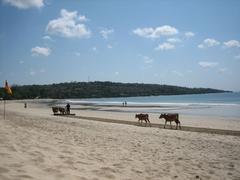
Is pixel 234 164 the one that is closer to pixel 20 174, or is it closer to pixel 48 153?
pixel 48 153

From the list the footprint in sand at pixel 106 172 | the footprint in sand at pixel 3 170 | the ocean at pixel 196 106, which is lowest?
the ocean at pixel 196 106

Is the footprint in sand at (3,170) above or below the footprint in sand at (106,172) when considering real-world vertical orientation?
above

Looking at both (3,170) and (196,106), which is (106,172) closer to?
(3,170)

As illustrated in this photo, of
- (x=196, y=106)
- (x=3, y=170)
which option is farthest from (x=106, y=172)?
(x=196, y=106)

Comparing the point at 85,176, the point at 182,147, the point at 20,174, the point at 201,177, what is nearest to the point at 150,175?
the point at 201,177

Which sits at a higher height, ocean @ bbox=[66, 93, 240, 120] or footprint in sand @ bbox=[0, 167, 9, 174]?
footprint in sand @ bbox=[0, 167, 9, 174]

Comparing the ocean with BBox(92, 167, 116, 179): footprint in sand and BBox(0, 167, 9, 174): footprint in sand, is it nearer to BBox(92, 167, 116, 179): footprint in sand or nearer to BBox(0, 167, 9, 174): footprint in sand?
BBox(92, 167, 116, 179): footprint in sand

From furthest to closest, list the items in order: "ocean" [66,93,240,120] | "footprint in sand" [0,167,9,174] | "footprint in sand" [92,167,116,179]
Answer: "ocean" [66,93,240,120]
"footprint in sand" [92,167,116,179]
"footprint in sand" [0,167,9,174]

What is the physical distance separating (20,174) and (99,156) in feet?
11.0

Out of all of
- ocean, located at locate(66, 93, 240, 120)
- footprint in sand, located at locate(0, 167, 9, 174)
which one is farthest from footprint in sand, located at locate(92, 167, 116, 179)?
ocean, located at locate(66, 93, 240, 120)

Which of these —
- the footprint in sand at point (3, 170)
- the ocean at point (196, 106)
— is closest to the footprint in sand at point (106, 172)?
the footprint in sand at point (3, 170)

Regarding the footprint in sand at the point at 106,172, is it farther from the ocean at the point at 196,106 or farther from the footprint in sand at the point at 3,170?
the ocean at the point at 196,106

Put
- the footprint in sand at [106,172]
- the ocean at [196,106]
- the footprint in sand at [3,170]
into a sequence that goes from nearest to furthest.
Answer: the footprint in sand at [3,170] → the footprint in sand at [106,172] → the ocean at [196,106]

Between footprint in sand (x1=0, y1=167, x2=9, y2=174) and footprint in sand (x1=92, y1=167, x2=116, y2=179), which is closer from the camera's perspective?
footprint in sand (x1=0, y1=167, x2=9, y2=174)
